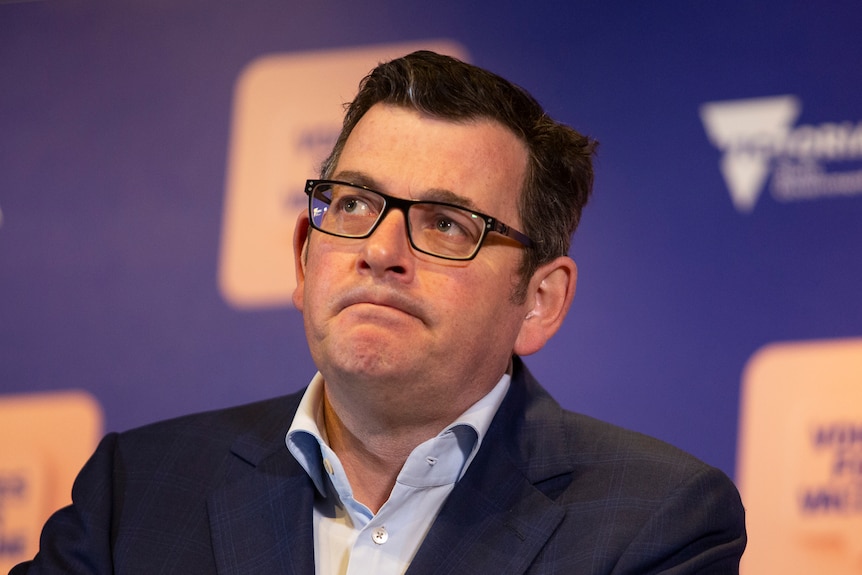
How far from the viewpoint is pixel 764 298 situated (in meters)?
3.37

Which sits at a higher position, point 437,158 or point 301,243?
point 437,158

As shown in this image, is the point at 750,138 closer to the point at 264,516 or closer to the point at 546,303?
the point at 546,303

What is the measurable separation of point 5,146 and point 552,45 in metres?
2.05

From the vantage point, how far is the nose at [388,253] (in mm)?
2254

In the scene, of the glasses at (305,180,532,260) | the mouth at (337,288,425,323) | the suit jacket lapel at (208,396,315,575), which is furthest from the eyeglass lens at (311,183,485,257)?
the suit jacket lapel at (208,396,315,575)

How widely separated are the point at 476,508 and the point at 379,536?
211 mm

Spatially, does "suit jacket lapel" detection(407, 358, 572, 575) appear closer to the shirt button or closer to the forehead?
the shirt button

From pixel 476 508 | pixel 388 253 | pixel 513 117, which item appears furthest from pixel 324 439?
pixel 513 117

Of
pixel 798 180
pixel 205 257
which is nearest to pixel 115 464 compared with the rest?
pixel 205 257

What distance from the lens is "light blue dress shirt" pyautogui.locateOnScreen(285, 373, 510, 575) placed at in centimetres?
237

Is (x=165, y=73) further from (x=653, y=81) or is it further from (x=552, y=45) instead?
(x=653, y=81)

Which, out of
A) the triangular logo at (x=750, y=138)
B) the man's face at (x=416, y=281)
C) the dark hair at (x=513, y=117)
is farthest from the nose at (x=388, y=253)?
the triangular logo at (x=750, y=138)

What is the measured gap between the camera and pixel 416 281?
2283 millimetres

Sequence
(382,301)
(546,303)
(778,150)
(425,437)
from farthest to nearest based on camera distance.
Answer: (778,150), (546,303), (425,437), (382,301)
